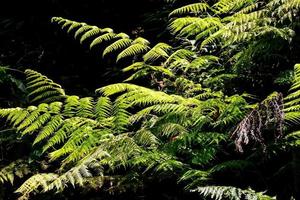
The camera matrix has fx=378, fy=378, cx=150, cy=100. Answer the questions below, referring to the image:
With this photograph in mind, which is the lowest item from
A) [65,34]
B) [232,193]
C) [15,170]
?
[15,170]

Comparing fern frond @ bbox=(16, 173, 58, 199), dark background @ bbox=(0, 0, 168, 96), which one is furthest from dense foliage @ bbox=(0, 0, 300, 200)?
dark background @ bbox=(0, 0, 168, 96)

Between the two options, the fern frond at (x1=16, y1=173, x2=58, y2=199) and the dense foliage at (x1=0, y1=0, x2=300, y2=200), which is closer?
the dense foliage at (x1=0, y1=0, x2=300, y2=200)

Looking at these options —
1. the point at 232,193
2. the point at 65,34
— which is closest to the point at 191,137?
the point at 232,193

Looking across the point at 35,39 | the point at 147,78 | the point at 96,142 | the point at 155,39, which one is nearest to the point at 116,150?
the point at 96,142

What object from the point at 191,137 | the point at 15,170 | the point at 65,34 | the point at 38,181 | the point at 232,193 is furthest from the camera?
the point at 65,34

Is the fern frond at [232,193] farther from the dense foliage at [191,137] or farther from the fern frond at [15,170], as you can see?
the fern frond at [15,170]

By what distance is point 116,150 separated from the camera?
7.92ft

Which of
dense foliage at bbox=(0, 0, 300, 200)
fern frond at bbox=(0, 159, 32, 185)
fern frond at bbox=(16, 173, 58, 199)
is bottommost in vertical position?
fern frond at bbox=(0, 159, 32, 185)

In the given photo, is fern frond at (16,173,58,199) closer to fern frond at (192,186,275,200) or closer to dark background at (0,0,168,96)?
fern frond at (192,186,275,200)

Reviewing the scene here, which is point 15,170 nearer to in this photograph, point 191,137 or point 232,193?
point 191,137

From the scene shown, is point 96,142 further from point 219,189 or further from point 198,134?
point 219,189

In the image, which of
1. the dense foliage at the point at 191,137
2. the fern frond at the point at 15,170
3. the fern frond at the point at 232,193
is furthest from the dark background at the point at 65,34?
the fern frond at the point at 232,193

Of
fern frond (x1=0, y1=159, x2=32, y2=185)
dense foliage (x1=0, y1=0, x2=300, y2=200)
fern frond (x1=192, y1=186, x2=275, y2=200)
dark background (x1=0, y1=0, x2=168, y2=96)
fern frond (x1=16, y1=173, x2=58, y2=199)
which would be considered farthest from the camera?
dark background (x1=0, y1=0, x2=168, y2=96)

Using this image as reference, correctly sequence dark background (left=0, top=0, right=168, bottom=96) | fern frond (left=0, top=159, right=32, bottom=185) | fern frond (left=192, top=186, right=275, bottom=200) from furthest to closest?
dark background (left=0, top=0, right=168, bottom=96) → fern frond (left=0, top=159, right=32, bottom=185) → fern frond (left=192, top=186, right=275, bottom=200)
